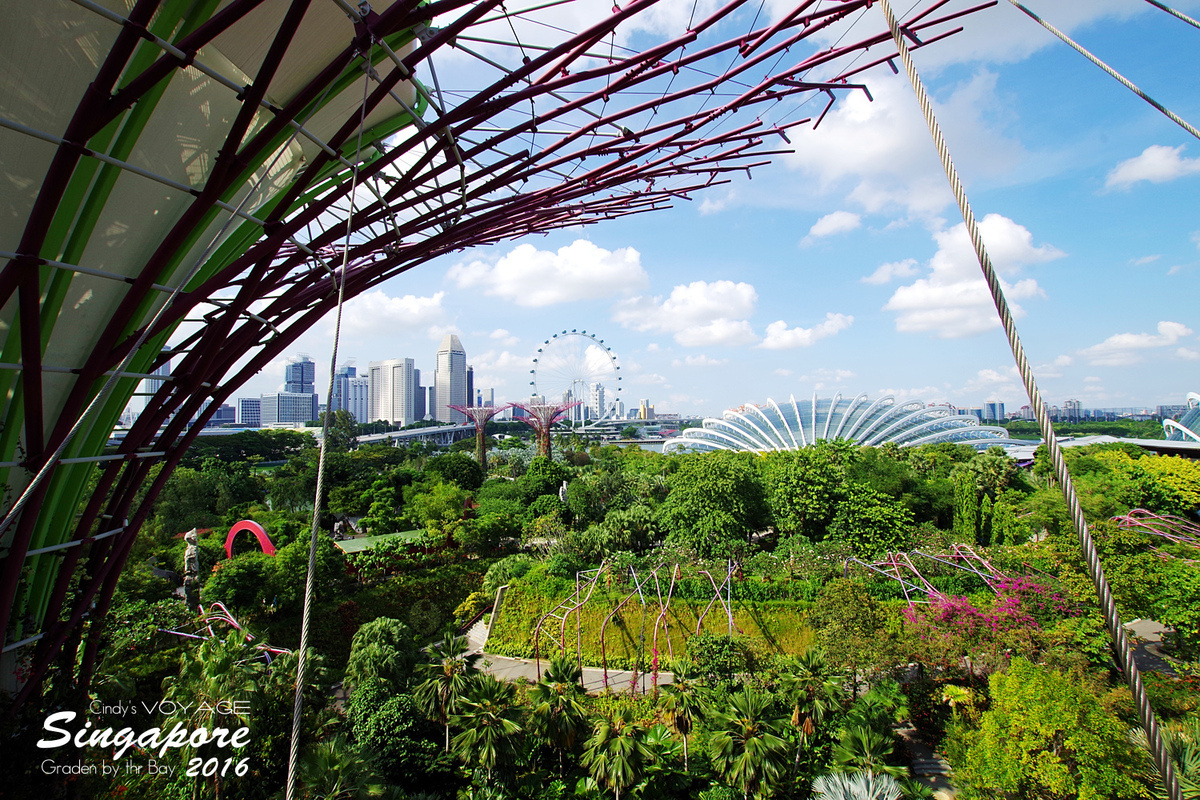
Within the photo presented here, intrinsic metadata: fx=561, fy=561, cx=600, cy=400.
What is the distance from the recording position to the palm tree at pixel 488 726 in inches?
364

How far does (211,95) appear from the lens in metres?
5.80

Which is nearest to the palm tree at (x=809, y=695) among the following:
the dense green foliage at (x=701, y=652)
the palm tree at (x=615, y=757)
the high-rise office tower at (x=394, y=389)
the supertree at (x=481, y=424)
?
the dense green foliage at (x=701, y=652)

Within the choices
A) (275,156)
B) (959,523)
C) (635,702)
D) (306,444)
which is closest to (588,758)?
(635,702)

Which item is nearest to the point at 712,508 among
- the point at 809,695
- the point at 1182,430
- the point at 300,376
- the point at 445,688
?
the point at 809,695

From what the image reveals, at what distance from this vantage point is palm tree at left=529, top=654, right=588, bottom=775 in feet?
33.2

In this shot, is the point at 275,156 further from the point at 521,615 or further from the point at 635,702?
the point at 521,615

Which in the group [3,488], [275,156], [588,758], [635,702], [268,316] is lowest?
[635,702]

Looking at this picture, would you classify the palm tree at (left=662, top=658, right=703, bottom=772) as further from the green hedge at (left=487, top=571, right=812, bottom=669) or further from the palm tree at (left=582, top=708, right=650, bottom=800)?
the green hedge at (left=487, top=571, right=812, bottom=669)

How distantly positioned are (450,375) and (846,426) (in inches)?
4254

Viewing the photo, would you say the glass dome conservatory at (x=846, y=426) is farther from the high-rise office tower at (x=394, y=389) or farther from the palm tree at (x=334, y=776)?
the high-rise office tower at (x=394, y=389)

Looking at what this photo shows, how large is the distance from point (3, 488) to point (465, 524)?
17941 mm

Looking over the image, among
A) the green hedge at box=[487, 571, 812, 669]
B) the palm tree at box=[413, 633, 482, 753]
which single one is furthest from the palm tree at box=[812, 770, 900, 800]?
the green hedge at box=[487, 571, 812, 669]

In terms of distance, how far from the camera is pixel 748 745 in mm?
9195

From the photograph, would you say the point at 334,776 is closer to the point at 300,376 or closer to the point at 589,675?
the point at 589,675
